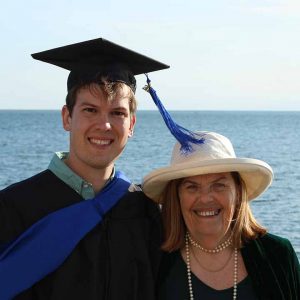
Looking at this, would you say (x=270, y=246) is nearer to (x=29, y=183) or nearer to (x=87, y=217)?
(x=87, y=217)

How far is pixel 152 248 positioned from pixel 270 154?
33.0m

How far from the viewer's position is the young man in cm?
414

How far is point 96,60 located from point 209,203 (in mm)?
1023

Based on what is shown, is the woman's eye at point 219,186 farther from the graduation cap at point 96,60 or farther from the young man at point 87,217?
the graduation cap at point 96,60

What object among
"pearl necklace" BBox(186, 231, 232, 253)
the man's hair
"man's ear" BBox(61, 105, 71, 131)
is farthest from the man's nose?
"pearl necklace" BBox(186, 231, 232, 253)

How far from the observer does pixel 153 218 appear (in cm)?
450

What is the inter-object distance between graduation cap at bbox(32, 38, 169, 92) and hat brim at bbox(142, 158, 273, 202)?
54 centimetres

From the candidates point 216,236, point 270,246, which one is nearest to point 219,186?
point 216,236

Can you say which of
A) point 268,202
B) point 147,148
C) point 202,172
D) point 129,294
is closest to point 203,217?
point 202,172

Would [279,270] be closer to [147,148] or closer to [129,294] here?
[129,294]

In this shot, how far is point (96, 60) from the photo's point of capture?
180 inches

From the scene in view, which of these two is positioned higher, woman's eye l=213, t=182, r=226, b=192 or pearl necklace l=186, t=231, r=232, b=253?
woman's eye l=213, t=182, r=226, b=192

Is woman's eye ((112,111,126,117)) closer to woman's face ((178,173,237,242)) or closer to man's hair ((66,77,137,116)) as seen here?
man's hair ((66,77,137,116))

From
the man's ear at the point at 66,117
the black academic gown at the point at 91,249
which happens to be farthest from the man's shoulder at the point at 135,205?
the man's ear at the point at 66,117
